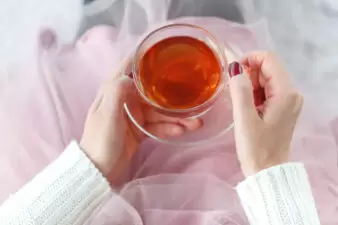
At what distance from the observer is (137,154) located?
2.83 ft

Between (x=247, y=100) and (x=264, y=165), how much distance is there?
0.27ft

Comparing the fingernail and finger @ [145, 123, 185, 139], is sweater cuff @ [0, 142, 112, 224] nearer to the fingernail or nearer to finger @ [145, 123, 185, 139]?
finger @ [145, 123, 185, 139]

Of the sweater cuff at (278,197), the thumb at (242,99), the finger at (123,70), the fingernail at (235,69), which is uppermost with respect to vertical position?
the finger at (123,70)

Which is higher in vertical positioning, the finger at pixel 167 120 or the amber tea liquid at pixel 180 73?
the amber tea liquid at pixel 180 73

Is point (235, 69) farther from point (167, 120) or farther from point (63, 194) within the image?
point (63, 194)

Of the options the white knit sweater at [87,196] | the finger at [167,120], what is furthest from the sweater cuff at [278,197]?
the finger at [167,120]

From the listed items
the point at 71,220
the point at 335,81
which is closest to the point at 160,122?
the point at 71,220

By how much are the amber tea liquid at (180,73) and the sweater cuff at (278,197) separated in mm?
124

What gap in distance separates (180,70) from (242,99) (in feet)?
0.35

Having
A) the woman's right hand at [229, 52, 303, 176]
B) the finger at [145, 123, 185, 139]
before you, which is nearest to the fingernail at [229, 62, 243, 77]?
the woman's right hand at [229, 52, 303, 176]

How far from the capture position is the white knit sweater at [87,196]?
0.74 m

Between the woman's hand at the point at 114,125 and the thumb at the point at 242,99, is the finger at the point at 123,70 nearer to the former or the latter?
the woman's hand at the point at 114,125

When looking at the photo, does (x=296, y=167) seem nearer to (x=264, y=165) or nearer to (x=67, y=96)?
(x=264, y=165)

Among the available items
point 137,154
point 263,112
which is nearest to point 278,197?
point 263,112
